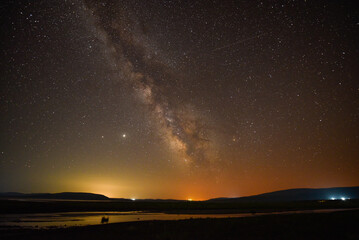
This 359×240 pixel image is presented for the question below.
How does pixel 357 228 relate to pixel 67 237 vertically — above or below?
above

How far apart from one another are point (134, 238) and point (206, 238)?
4.76 meters

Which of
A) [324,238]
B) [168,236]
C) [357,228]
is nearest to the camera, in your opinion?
[324,238]

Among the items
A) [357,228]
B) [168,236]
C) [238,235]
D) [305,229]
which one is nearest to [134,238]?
[168,236]

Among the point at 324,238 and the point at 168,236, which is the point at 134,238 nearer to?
the point at 168,236

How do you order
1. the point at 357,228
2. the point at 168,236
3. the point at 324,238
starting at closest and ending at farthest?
the point at 324,238
the point at 357,228
the point at 168,236

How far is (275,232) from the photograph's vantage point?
15148 mm

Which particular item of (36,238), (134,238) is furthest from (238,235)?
(36,238)

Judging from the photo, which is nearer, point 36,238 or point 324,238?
point 324,238

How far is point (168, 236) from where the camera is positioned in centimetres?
1567

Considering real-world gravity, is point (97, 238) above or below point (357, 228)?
below

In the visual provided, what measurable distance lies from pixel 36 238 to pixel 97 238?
4341 millimetres

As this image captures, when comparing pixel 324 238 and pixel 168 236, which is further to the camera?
pixel 168 236

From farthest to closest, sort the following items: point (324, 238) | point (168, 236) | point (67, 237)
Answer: point (67, 237) → point (168, 236) → point (324, 238)

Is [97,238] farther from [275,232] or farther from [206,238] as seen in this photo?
[275,232]
